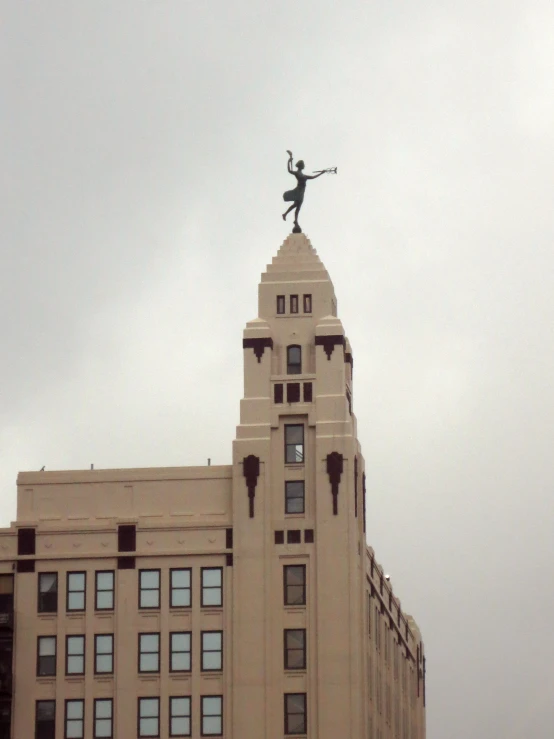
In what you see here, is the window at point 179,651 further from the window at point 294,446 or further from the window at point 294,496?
the window at point 294,446

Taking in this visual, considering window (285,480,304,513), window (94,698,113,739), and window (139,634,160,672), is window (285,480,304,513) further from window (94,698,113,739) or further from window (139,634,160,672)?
window (94,698,113,739)

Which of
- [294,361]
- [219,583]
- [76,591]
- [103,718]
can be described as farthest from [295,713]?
[294,361]

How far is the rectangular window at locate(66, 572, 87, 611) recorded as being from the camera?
11031cm

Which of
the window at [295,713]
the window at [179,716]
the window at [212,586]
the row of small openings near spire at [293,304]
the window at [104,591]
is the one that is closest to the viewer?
the window at [295,713]

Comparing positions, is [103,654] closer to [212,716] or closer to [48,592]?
[48,592]

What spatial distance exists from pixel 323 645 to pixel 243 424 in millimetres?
13582

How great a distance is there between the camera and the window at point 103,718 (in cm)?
10806

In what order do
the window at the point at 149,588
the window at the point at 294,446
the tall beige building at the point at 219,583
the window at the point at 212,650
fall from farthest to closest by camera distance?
1. the window at the point at 294,446
2. the window at the point at 149,588
3. the window at the point at 212,650
4. the tall beige building at the point at 219,583

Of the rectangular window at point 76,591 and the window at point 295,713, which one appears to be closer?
the window at point 295,713

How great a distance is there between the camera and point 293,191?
120m

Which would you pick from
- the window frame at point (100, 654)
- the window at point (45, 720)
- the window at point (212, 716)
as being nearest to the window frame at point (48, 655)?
the window at point (45, 720)

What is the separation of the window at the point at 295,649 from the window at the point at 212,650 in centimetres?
371

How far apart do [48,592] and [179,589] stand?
748 cm

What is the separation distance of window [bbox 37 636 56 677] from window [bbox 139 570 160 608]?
5462 millimetres
